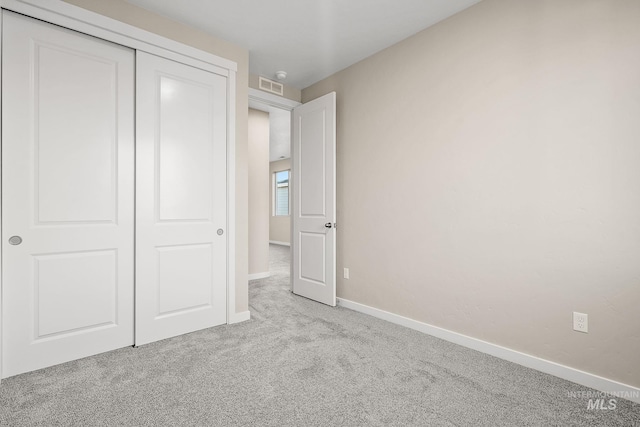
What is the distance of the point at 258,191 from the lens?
196 inches

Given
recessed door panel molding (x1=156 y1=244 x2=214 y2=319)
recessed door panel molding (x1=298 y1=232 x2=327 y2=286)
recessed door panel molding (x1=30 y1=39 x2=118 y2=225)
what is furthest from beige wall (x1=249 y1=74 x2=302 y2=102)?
recessed door panel molding (x1=156 y1=244 x2=214 y2=319)

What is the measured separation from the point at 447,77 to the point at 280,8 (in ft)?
4.84

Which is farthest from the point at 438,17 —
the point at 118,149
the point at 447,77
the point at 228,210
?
the point at 118,149

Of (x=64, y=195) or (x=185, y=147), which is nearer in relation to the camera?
(x=64, y=195)

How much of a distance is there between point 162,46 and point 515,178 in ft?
9.66

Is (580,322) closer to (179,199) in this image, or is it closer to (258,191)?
(179,199)

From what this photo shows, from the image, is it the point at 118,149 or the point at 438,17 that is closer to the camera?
the point at 118,149

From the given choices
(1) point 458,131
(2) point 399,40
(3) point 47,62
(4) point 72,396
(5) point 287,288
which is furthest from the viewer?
(5) point 287,288

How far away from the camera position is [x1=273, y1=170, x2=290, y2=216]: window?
30.9 feet

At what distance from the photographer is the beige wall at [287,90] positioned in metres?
3.49

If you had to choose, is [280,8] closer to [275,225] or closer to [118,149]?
[118,149]

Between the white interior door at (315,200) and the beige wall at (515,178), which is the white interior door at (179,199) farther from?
the beige wall at (515,178)

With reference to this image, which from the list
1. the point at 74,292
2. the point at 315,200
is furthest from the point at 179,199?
the point at 315,200

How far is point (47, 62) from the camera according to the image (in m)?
2.03
